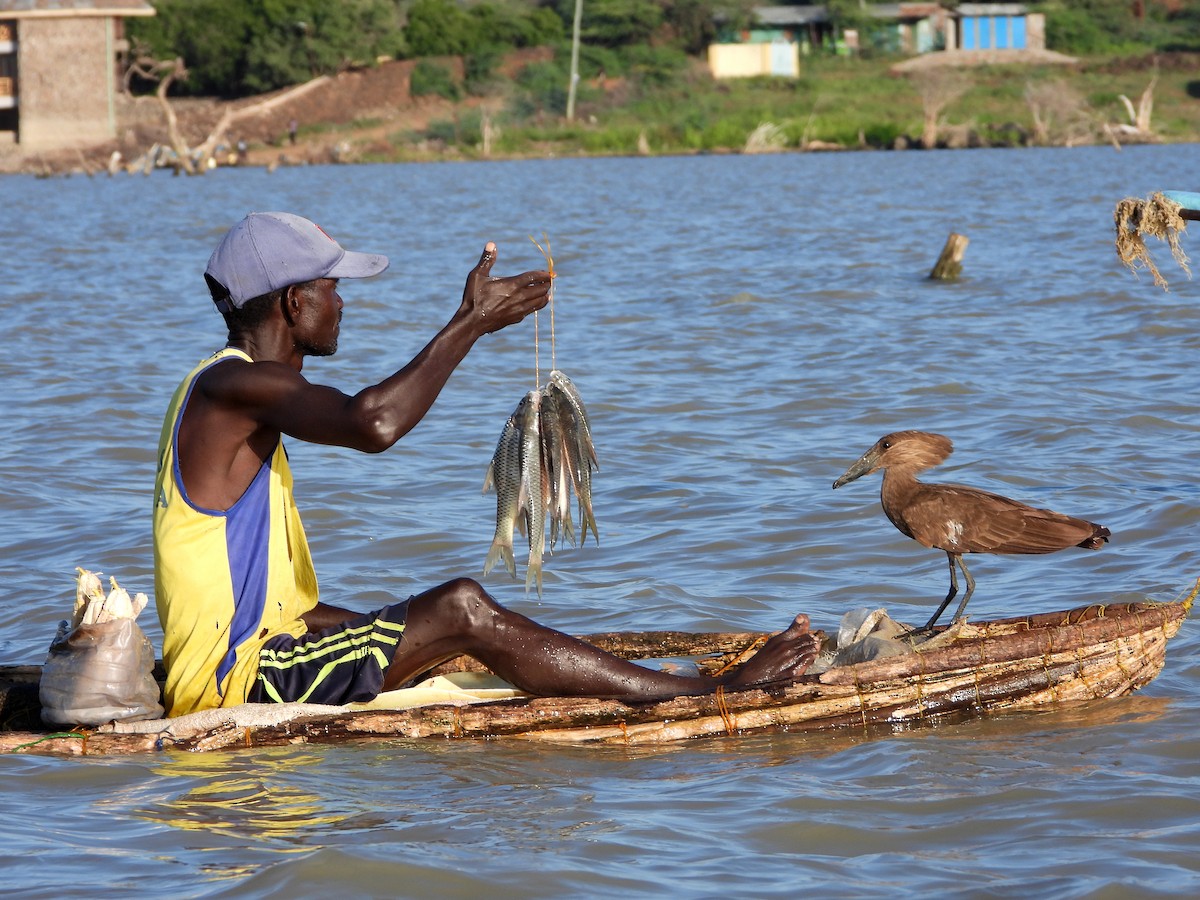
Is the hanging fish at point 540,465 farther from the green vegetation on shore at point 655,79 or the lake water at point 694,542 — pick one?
the green vegetation on shore at point 655,79

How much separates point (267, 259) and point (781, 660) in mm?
2098

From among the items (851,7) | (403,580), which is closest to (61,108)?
(851,7)

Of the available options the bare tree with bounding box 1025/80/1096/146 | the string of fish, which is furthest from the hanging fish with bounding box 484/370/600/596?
the bare tree with bounding box 1025/80/1096/146

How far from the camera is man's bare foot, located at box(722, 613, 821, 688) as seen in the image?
201 inches

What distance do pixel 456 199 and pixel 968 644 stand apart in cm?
3316

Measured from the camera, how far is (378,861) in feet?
13.7

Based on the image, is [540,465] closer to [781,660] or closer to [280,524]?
[280,524]

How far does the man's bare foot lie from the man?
0.88ft

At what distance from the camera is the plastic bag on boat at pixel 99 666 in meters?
4.77

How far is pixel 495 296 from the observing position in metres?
4.53

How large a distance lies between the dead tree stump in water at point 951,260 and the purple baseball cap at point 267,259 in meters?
13.6

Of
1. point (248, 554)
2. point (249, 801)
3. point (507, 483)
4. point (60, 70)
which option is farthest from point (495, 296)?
point (60, 70)

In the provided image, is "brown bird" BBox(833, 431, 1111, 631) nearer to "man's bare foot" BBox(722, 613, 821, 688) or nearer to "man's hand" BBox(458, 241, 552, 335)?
"man's bare foot" BBox(722, 613, 821, 688)

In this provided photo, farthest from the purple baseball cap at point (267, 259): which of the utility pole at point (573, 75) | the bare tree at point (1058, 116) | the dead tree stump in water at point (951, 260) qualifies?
the utility pole at point (573, 75)
